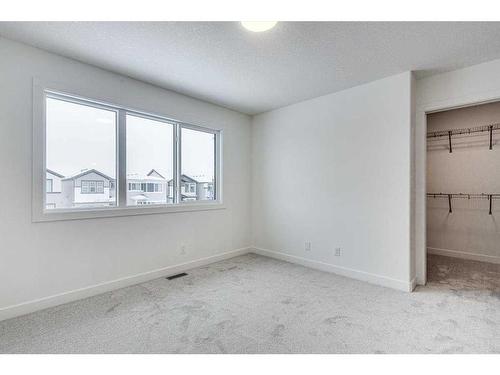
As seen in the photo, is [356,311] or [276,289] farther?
[276,289]

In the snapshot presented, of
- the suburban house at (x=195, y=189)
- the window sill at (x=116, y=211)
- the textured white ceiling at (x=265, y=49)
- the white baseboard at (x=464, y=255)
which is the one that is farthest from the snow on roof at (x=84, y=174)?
the white baseboard at (x=464, y=255)

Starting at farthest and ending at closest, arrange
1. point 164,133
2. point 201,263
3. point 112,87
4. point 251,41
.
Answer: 1. point 201,263
2. point 164,133
3. point 112,87
4. point 251,41

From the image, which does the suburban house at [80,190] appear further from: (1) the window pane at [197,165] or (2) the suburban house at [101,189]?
(1) the window pane at [197,165]

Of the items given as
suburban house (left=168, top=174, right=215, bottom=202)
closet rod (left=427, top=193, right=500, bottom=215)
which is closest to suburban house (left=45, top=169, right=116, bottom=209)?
suburban house (left=168, top=174, right=215, bottom=202)

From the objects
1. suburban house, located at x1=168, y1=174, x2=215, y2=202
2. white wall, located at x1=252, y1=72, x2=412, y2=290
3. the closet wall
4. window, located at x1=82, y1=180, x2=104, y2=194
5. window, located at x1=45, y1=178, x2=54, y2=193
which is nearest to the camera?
window, located at x1=45, y1=178, x2=54, y2=193

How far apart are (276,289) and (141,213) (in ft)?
6.16

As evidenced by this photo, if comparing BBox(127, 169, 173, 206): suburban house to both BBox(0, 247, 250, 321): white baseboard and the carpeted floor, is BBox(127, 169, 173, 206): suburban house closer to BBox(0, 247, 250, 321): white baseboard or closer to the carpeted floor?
BBox(0, 247, 250, 321): white baseboard

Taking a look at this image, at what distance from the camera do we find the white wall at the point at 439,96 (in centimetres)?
265

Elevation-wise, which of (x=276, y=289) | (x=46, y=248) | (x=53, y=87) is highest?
(x=53, y=87)

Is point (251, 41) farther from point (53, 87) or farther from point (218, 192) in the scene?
point (218, 192)

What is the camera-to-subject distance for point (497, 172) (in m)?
3.80

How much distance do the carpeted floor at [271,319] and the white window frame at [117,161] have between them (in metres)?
0.90

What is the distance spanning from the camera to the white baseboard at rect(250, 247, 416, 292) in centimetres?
288
